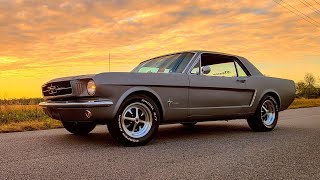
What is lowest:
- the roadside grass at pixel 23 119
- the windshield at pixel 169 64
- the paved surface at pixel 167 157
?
the roadside grass at pixel 23 119

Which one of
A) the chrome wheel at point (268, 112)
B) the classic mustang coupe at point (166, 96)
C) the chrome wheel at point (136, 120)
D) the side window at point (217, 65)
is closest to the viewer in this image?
the classic mustang coupe at point (166, 96)

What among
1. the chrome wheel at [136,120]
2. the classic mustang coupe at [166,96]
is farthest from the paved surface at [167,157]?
the classic mustang coupe at [166,96]

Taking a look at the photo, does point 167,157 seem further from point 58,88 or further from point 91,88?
point 58,88

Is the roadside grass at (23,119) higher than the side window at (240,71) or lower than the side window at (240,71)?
lower

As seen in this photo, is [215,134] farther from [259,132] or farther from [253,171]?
[253,171]

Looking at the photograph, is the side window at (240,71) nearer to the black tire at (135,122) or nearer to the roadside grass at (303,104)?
the black tire at (135,122)

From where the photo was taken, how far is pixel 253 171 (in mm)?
4133

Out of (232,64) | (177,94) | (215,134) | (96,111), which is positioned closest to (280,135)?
(215,134)

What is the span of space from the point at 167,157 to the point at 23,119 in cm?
780

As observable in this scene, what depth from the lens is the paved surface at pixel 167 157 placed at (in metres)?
4.00

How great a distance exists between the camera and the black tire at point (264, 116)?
794 centimetres

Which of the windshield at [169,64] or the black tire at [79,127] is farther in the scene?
the black tire at [79,127]

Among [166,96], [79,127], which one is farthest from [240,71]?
[79,127]

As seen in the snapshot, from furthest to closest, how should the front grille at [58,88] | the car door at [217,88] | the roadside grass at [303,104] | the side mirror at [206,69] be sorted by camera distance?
the roadside grass at [303,104] → the side mirror at [206,69] → the car door at [217,88] → the front grille at [58,88]
